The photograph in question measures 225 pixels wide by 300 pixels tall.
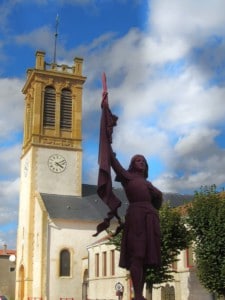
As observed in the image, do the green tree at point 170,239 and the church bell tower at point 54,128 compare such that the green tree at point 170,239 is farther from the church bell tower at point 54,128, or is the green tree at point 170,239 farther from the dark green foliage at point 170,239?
the church bell tower at point 54,128

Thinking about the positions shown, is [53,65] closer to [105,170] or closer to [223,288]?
[223,288]

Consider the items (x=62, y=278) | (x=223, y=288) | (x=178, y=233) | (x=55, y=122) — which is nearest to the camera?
(x=223, y=288)

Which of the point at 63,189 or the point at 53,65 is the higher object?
the point at 53,65

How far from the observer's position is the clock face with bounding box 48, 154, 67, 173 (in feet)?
177

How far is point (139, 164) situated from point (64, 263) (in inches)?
1611

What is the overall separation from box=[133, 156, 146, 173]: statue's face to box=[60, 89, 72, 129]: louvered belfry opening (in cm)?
4730

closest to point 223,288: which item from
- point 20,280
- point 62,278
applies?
point 62,278

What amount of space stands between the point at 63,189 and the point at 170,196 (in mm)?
16165

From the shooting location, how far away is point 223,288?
23.5 m

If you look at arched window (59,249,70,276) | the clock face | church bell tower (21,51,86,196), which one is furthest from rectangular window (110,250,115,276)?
the clock face

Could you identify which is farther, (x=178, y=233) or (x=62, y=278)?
(x=62, y=278)

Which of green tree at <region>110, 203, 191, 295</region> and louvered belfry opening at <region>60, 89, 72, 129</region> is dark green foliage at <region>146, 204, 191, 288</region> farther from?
louvered belfry opening at <region>60, 89, 72, 129</region>

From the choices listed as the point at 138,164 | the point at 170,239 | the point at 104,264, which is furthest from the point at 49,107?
the point at 138,164

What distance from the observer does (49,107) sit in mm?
56344
